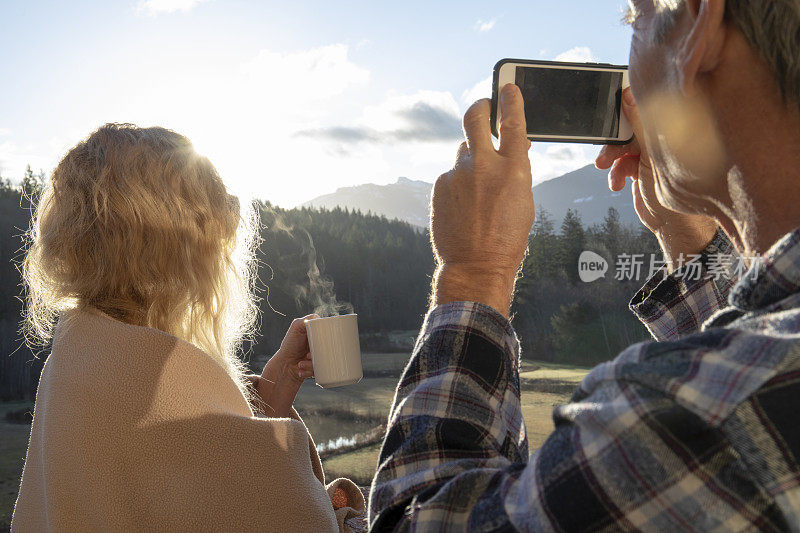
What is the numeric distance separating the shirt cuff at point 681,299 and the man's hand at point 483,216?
0.25 metres

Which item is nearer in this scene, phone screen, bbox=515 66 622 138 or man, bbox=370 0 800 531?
man, bbox=370 0 800 531

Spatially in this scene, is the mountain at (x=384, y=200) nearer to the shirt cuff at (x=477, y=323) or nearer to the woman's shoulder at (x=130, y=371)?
the woman's shoulder at (x=130, y=371)

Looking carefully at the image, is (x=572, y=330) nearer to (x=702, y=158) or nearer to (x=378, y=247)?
(x=378, y=247)

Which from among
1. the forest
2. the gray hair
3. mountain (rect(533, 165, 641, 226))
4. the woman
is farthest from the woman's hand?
mountain (rect(533, 165, 641, 226))

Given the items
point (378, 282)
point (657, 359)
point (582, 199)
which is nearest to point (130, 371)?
point (657, 359)

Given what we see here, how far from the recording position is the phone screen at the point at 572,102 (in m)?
0.76

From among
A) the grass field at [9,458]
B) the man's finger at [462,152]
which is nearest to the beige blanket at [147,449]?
the man's finger at [462,152]

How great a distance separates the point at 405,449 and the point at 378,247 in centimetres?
180

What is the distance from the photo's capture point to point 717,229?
31.6 inches

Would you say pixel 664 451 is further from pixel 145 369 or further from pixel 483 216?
pixel 145 369

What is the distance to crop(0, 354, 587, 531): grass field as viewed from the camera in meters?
1.65

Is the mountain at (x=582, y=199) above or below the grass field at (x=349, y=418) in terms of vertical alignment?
above

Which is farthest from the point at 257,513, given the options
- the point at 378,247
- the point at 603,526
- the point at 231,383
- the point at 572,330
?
the point at 572,330

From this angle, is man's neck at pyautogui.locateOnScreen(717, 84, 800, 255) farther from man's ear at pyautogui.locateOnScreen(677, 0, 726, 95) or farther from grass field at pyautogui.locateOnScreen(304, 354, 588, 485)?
grass field at pyautogui.locateOnScreen(304, 354, 588, 485)
